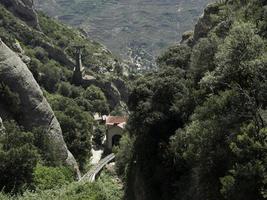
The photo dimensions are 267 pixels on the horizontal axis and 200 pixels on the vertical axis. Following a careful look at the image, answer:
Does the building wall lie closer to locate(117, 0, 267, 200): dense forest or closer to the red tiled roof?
the red tiled roof

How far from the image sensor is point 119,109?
11644cm

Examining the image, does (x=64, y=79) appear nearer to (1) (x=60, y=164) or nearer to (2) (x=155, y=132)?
(1) (x=60, y=164)

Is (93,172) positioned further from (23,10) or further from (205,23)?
(23,10)

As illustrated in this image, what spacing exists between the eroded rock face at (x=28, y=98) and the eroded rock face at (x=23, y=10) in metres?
73.7

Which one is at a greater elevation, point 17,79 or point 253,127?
point 17,79

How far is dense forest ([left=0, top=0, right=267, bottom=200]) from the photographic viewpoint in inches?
947

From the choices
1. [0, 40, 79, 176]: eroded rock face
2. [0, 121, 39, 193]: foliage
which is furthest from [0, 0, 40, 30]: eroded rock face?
[0, 121, 39, 193]: foliage

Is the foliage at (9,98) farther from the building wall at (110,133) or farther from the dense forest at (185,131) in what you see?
the building wall at (110,133)

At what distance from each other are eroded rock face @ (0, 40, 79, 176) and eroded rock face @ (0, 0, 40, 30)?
73685 mm

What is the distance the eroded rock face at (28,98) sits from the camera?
56.3m

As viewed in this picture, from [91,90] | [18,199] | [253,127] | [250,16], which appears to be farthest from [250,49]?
[91,90]

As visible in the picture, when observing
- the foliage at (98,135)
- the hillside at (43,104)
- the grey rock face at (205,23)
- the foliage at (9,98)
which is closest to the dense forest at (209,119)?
the grey rock face at (205,23)

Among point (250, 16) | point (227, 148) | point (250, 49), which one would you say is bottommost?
point (227, 148)

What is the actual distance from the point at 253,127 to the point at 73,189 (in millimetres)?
24693
